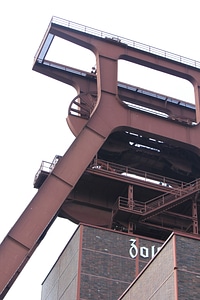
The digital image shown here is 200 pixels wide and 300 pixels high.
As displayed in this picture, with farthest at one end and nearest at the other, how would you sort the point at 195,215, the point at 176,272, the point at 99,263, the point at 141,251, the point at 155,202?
1. the point at 155,202
2. the point at 195,215
3. the point at 141,251
4. the point at 99,263
5. the point at 176,272

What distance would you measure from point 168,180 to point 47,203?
31.8 ft

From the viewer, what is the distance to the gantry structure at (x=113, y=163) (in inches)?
1358

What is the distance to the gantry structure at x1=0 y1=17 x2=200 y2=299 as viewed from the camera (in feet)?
113

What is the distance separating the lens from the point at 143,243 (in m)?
34.7

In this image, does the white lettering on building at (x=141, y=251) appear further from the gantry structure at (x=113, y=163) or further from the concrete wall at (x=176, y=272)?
the concrete wall at (x=176, y=272)

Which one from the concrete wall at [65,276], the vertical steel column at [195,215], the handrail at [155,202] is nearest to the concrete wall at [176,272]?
the concrete wall at [65,276]

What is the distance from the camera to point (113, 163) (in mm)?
39750

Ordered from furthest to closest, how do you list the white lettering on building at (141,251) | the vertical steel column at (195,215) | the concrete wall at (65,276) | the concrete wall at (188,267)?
the vertical steel column at (195,215) → the white lettering on building at (141,251) → the concrete wall at (65,276) → the concrete wall at (188,267)

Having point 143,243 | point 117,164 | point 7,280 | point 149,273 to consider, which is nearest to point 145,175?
point 117,164

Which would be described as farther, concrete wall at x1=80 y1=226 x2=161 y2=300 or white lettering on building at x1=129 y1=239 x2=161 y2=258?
white lettering on building at x1=129 y1=239 x2=161 y2=258

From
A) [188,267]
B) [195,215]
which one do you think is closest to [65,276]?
[195,215]

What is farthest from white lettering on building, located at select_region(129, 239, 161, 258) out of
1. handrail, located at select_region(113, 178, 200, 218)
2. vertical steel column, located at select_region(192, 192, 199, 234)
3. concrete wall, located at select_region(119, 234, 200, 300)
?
concrete wall, located at select_region(119, 234, 200, 300)

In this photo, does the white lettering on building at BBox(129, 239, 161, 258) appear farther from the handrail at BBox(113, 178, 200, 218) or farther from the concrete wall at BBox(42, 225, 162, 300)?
the handrail at BBox(113, 178, 200, 218)

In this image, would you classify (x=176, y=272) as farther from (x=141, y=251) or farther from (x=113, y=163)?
(x=113, y=163)
